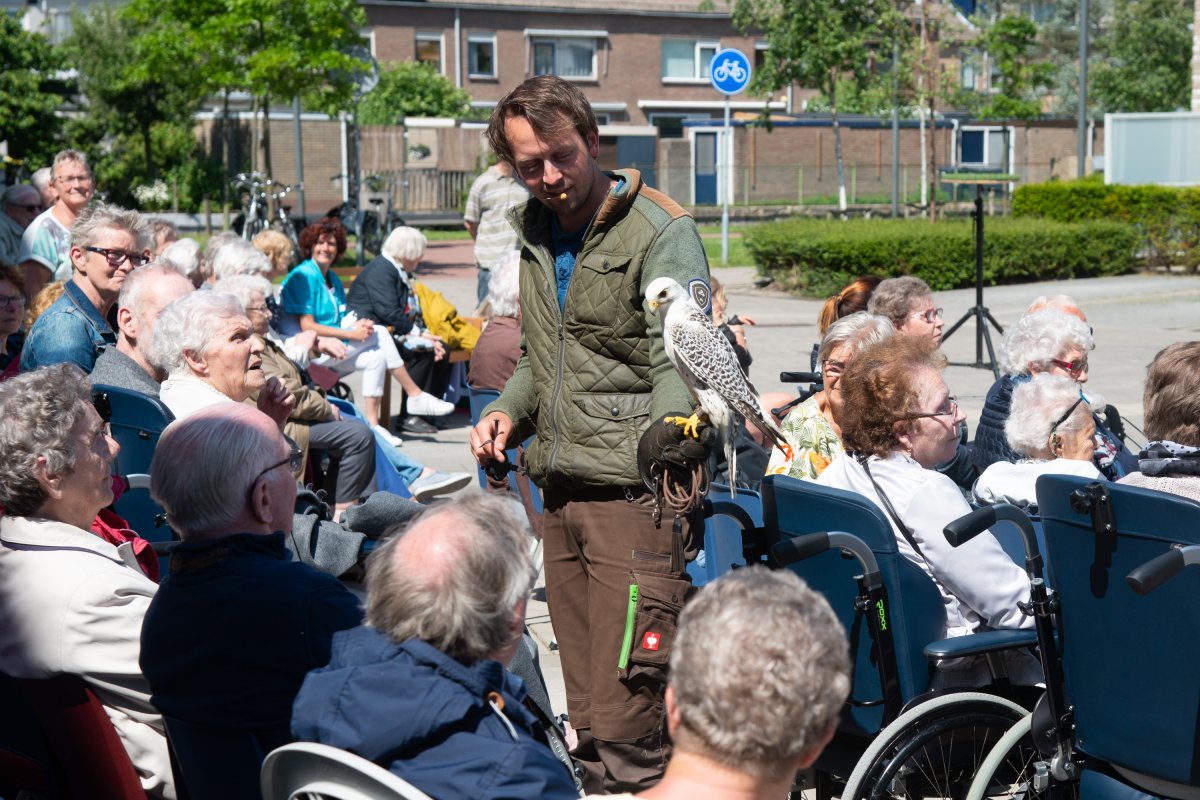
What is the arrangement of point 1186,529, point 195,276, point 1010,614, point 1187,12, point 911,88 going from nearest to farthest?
point 1186,529 < point 1010,614 < point 195,276 < point 911,88 < point 1187,12

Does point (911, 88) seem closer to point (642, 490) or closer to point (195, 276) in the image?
point (195, 276)

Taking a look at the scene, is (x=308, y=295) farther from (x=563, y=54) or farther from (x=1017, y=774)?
(x=563, y=54)

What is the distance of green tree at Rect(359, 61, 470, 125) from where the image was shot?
42406 mm

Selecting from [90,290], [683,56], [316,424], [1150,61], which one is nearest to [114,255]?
[90,290]

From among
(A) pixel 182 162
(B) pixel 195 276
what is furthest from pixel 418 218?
(B) pixel 195 276

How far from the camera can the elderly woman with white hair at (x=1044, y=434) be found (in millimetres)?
4195

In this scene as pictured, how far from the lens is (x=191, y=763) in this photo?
8.04 ft

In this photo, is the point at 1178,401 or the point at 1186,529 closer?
the point at 1186,529

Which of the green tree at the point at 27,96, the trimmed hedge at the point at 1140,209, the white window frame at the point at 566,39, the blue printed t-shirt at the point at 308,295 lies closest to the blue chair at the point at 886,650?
the blue printed t-shirt at the point at 308,295

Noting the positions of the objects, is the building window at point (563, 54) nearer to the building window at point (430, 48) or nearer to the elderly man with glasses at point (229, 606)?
the building window at point (430, 48)

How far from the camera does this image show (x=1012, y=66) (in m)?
33.3

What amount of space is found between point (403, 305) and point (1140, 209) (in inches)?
605

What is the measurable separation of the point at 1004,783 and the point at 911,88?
Result: 83.4ft

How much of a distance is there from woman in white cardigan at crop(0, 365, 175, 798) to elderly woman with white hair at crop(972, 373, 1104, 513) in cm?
261
